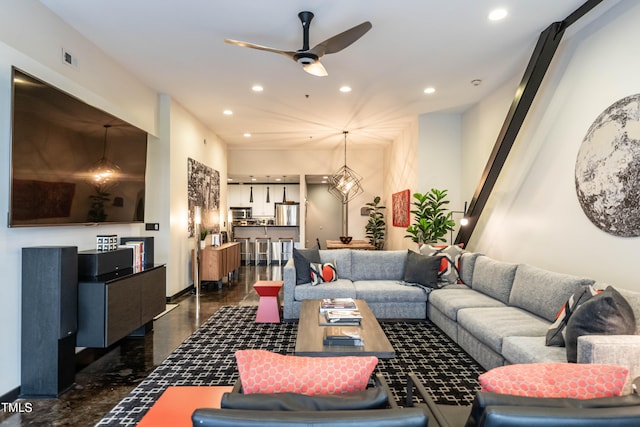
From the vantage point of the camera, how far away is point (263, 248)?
992 cm

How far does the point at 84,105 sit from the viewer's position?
10.4 feet

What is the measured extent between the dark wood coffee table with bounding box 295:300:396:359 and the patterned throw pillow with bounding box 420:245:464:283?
5.86 ft

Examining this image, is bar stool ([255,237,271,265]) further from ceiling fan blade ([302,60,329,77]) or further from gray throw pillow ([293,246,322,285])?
ceiling fan blade ([302,60,329,77])

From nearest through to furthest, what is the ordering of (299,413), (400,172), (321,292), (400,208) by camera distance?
(299,413)
(321,292)
(400,208)
(400,172)

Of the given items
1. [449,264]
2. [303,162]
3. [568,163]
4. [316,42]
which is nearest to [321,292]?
[449,264]

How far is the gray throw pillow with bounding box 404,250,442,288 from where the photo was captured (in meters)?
4.46

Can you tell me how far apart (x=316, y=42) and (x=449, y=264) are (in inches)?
121

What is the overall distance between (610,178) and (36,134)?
449cm

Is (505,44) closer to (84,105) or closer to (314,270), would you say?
(314,270)

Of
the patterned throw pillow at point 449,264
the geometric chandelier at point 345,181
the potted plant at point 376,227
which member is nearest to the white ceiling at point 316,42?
the geometric chandelier at point 345,181

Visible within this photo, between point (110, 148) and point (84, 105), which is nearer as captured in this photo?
point (84, 105)

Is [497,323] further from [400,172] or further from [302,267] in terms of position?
[400,172]

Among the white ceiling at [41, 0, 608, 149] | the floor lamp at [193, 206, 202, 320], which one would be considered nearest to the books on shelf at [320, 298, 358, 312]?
the white ceiling at [41, 0, 608, 149]

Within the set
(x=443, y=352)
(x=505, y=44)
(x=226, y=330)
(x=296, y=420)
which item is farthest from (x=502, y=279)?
(x=296, y=420)
